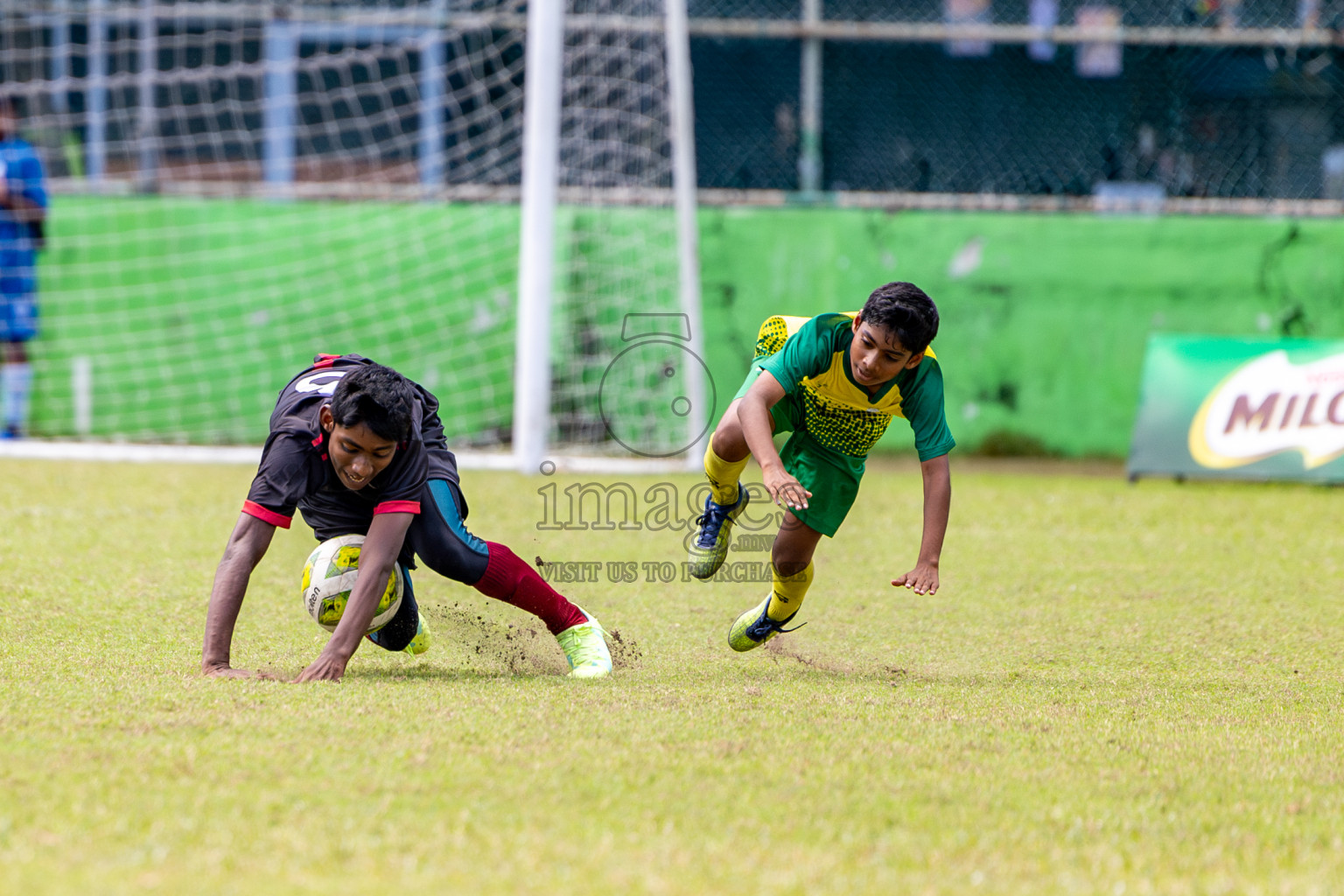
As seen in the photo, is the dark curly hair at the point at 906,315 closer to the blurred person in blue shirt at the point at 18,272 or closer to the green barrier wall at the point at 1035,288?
the green barrier wall at the point at 1035,288

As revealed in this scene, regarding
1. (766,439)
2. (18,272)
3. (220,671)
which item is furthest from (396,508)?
(18,272)

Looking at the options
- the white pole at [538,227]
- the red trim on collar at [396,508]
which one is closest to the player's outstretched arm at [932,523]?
the red trim on collar at [396,508]

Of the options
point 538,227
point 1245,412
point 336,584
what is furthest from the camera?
point 1245,412

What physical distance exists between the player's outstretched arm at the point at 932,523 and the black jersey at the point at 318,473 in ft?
4.70

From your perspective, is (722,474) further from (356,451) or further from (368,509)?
(356,451)

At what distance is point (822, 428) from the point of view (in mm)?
4719

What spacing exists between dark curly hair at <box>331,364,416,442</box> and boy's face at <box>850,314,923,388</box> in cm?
133

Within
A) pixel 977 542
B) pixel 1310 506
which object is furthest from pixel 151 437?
pixel 1310 506

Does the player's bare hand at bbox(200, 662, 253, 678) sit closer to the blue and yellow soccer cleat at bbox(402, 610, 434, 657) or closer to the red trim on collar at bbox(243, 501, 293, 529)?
the red trim on collar at bbox(243, 501, 293, 529)

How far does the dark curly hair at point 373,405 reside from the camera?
3.67 meters

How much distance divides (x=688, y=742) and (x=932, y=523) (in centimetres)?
122

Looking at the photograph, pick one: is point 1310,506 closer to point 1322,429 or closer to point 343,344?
point 1322,429

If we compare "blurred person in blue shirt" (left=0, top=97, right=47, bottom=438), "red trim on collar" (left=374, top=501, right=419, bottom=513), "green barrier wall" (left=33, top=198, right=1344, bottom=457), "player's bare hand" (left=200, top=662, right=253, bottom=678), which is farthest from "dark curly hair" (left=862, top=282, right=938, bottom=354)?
"blurred person in blue shirt" (left=0, top=97, right=47, bottom=438)

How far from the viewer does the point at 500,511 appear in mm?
7434
